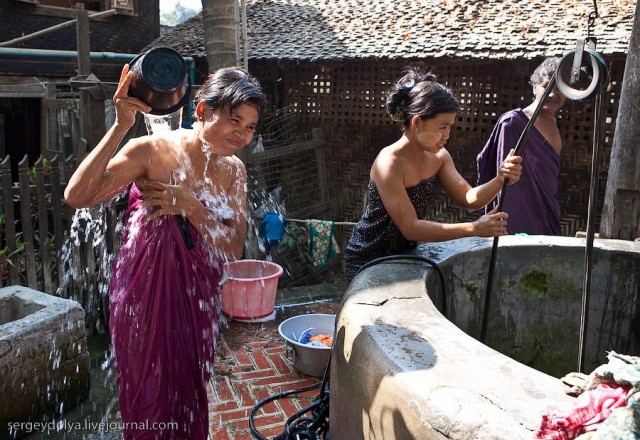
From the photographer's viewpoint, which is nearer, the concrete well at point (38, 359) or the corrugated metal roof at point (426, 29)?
the concrete well at point (38, 359)

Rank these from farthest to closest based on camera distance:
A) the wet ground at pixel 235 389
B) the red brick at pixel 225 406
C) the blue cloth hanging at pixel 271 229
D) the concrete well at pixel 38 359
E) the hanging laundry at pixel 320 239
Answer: the hanging laundry at pixel 320 239, the blue cloth hanging at pixel 271 229, the red brick at pixel 225 406, the wet ground at pixel 235 389, the concrete well at pixel 38 359

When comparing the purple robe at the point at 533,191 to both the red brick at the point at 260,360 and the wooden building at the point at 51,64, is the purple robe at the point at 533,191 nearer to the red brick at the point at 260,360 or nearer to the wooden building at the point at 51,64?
the red brick at the point at 260,360

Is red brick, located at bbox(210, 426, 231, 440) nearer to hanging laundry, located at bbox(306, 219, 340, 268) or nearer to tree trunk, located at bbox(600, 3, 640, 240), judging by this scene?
tree trunk, located at bbox(600, 3, 640, 240)

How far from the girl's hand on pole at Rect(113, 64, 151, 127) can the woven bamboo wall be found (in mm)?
7051

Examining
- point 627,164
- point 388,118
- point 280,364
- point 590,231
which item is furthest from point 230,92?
point 388,118

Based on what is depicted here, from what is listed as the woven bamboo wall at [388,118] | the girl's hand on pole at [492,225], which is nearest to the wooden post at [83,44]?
the girl's hand on pole at [492,225]

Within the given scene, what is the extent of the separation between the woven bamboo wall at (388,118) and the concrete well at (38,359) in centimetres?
648

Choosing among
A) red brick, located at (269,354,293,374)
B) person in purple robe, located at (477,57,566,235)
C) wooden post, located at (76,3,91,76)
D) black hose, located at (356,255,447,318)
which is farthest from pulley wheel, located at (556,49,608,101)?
wooden post, located at (76,3,91,76)

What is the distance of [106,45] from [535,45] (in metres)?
8.47

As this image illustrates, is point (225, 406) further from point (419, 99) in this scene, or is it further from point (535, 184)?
point (535, 184)

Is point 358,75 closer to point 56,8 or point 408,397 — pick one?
point 56,8

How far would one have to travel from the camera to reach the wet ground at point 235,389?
3.21 m

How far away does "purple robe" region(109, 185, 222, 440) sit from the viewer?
2.25m

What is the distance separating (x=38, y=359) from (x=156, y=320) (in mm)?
1447
